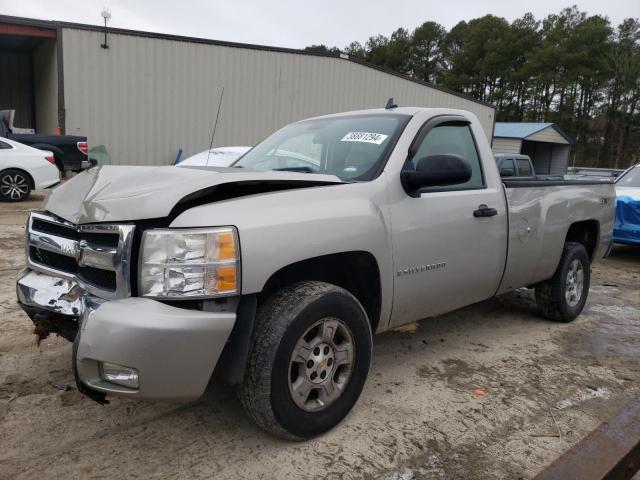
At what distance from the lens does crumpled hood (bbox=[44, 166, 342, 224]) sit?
2.30 metres

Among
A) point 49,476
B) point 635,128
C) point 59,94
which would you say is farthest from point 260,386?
point 635,128

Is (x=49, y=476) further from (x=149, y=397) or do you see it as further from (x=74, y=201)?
(x=74, y=201)

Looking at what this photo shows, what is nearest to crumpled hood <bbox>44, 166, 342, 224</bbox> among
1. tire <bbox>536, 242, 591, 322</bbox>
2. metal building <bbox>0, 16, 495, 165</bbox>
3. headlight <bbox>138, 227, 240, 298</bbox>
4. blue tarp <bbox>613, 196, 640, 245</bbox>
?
headlight <bbox>138, 227, 240, 298</bbox>

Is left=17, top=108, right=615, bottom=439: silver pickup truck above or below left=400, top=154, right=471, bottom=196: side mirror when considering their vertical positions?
below

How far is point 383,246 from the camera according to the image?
2.91 m

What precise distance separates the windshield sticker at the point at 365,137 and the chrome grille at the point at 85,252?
5.47 ft

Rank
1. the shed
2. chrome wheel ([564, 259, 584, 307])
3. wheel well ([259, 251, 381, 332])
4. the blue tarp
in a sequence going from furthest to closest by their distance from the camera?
the shed < the blue tarp < chrome wheel ([564, 259, 584, 307]) < wheel well ([259, 251, 381, 332])

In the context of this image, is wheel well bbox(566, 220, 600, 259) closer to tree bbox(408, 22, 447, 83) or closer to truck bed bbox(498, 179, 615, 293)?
truck bed bbox(498, 179, 615, 293)

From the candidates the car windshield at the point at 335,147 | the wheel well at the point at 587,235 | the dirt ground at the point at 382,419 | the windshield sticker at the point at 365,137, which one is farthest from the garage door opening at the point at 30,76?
the wheel well at the point at 587,235

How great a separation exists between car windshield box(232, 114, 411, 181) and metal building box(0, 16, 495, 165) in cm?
1307

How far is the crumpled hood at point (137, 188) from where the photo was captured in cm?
230

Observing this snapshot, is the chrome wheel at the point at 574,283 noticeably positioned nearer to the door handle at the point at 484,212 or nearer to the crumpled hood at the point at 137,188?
the door handle at the point at 484,212

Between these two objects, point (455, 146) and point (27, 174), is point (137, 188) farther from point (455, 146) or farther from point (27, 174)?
point (27, 174)

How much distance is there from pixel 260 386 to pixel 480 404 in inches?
59.2
